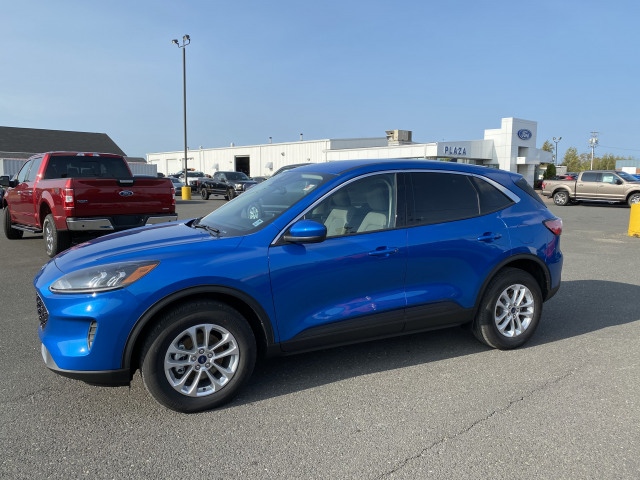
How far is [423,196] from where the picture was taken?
4.24 metres

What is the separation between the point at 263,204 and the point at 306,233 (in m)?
0.79

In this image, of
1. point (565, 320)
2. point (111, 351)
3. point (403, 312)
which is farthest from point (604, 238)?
point (111, 351)

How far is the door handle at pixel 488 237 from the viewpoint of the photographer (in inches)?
171

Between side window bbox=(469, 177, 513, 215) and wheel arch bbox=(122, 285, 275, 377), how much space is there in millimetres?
2229

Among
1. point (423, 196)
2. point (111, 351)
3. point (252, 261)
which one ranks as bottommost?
point (111, 351)

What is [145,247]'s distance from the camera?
3533mm

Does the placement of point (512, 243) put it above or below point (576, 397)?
above

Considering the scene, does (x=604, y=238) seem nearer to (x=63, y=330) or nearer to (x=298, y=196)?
(x=298, y=196)

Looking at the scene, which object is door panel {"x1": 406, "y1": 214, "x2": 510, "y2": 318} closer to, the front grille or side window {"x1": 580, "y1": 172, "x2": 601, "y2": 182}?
the front grille

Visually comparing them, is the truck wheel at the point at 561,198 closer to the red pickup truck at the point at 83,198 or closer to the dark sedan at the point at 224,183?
the dark sedan at the point at 224,183

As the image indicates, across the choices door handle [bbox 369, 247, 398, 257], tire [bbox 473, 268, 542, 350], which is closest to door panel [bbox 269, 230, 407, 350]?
door handle [bbox 369, 247, 398, 257]

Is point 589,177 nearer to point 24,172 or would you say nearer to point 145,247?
point 24,172

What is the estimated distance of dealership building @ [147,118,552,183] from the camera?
1677 inches

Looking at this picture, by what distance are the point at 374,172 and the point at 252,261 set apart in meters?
1.33
